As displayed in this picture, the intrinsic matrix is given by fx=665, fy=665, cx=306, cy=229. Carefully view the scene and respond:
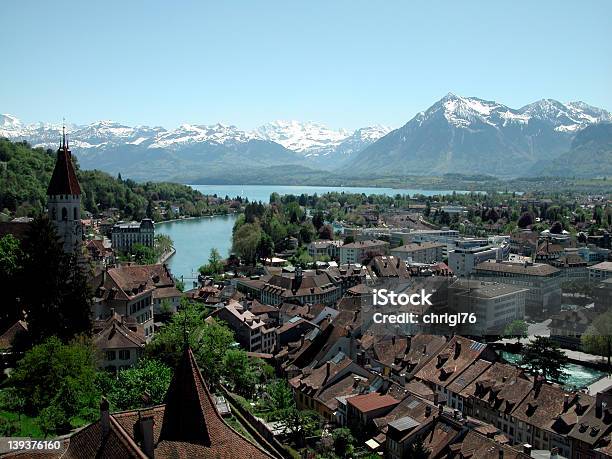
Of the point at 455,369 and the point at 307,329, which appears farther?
the point at 307,329

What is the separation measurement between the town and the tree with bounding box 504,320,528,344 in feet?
0.53

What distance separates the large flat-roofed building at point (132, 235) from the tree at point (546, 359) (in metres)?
40.1

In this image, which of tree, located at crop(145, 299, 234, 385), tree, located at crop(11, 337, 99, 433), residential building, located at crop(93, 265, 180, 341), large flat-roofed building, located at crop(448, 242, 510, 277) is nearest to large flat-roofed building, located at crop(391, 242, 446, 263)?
large flat-roofed building, located at crop(448, 242, 510, 277)

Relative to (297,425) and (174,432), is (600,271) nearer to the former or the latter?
(297,425)

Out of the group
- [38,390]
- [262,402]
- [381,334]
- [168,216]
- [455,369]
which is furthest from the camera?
[168,216]

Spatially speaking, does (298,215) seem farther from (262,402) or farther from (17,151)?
(262,402)

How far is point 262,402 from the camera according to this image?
17.3 metres

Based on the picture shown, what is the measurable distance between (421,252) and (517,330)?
26585mm

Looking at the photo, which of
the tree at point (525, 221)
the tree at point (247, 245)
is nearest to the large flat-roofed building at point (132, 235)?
the tree at point (247, 245)

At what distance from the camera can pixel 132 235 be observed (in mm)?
58219

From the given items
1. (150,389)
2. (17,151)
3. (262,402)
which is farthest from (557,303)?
(17,151)

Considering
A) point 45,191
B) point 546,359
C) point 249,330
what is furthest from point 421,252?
point 45,191

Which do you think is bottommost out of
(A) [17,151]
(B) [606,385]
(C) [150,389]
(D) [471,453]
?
(B) [606,385]

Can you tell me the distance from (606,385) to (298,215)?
156 feet
